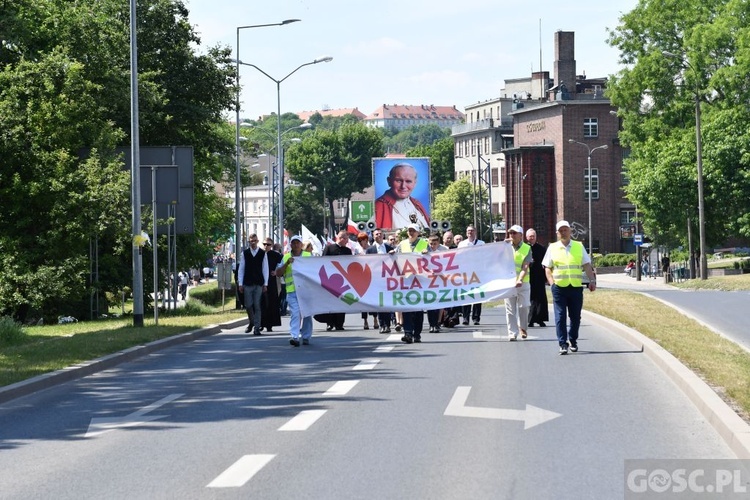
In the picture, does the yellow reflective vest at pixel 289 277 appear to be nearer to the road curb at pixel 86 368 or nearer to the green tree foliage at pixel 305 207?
the road curb at pixel 86 368

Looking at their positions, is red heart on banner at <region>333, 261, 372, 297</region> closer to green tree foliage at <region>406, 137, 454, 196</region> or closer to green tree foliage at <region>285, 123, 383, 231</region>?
green tree foliage at <region>285, 123, 383, 231</region>

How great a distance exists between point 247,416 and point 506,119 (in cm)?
14561

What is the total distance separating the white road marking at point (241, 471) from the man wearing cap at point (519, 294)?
12.9 m

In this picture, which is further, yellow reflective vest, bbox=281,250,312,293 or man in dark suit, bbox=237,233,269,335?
man in dark suit, bbox=237,233,269,335

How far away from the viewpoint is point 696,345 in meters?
19.2

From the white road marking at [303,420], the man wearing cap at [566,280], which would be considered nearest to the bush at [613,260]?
the man wearing cap at [566,280]

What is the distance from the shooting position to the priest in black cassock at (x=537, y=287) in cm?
2633

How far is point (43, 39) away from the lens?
42.9 metres

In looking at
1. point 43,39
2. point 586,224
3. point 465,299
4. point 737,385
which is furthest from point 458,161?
point 737,385

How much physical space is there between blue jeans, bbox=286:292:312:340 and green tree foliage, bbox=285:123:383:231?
13063cm

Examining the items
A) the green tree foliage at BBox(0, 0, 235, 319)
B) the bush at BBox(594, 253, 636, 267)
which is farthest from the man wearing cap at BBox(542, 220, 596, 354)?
the bush at BBox(594, 253, 636, 267)

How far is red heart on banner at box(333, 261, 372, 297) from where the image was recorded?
2527cm

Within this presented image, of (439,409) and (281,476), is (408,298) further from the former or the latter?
(281,476)

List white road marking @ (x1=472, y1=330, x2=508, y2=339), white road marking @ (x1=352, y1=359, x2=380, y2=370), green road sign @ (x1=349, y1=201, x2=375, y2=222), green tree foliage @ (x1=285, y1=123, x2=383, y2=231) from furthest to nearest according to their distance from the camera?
green tree foliage @ (x1=285, y1=123, x2=383, y2=231)
green road sign @ (x1=349, y1=201, x2=375, y2=222)
white road marking @ (x1=472, y1=330, x2=508, y2=339)
white road marking @ (x1=352, y1=359, x2=380, y2=370)
